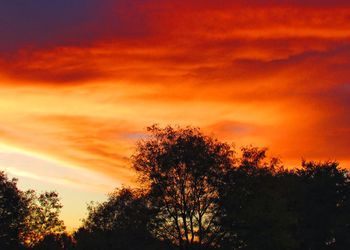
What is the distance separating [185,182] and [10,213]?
4778cm

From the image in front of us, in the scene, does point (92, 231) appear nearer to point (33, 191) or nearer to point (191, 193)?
point (33, 191)

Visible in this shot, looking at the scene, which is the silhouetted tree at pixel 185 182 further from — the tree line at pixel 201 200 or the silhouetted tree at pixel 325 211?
the silhouetted tree at pixel 325 211

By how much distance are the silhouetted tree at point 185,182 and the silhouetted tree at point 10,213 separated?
1632 inches

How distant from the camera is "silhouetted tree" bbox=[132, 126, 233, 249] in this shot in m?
86.4

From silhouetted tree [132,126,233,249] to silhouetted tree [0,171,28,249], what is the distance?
136 ft

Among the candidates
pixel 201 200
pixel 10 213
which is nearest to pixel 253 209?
pixel 201 200

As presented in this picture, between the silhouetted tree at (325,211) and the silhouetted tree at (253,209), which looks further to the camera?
the silhouetted tree at (325,211)

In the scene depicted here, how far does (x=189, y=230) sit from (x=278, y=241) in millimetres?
13136

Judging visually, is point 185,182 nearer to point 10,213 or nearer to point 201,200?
point 201,200

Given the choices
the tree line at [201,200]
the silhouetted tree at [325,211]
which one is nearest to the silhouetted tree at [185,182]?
the tree line at [201,200]

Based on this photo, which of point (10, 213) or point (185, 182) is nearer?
point (185, 182)

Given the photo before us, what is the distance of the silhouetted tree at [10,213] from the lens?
384 ft

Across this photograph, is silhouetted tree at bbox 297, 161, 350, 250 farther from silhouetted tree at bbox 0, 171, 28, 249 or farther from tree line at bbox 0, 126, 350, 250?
silhouetted tree at bbox 0, 171, 28, 249

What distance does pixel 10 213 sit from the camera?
119500 millimetres
